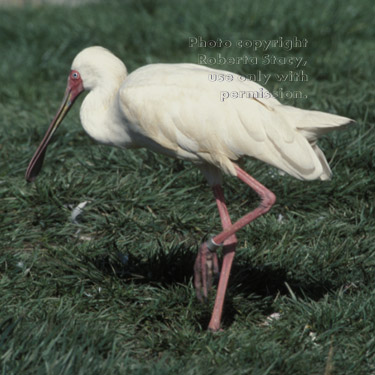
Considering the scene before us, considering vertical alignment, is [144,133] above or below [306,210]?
above

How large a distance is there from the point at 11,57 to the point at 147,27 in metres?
1.60

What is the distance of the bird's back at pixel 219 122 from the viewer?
4539 millimetres

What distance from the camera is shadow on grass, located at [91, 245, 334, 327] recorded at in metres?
4.98

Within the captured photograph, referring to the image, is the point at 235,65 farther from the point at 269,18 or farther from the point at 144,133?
the point at 144,133

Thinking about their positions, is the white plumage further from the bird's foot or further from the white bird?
the bird's foot

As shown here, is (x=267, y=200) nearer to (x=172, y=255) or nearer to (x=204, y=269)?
(x=204, y=269)

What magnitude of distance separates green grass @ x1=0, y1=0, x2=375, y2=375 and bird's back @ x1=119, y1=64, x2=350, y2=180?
2.60ft

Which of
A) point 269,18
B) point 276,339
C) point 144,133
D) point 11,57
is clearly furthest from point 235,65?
point 276,339

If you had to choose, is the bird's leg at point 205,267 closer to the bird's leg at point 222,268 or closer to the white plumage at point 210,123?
the bird's leg at point 222,268

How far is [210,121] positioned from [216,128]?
0.06m

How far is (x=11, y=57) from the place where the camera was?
8992 millimetres

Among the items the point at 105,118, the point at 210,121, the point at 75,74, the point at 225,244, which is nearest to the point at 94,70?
the point at 75,74

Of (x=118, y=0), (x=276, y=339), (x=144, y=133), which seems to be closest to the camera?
(x=276, y=339)

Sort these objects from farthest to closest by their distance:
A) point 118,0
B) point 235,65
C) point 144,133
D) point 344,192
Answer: point 118,0
point 235,65
point 344,192
point 144,133
